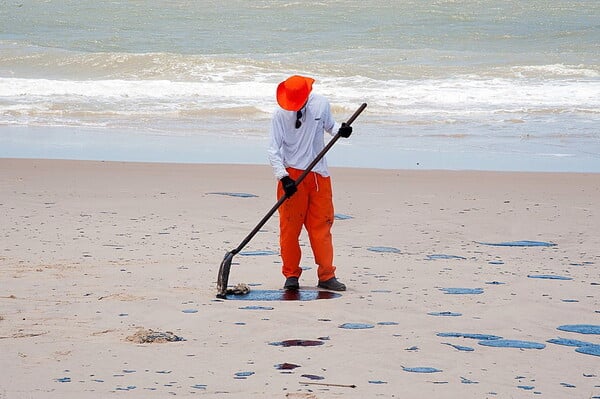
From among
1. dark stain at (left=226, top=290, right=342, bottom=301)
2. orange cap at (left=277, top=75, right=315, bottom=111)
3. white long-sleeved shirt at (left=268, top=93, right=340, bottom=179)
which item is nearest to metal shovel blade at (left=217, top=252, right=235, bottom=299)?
dark stain at (left=226, top=290, right=342, bottom=301)

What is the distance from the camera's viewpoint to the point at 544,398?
12.6ft

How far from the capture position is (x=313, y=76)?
22.2 metres

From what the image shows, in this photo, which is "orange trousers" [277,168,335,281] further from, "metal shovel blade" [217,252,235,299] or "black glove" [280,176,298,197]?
"metal shovel blade" [217,252,235,299]

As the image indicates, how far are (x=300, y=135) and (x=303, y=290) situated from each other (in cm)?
A: 87

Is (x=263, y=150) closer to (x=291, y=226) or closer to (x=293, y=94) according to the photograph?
(x=291, y=226)

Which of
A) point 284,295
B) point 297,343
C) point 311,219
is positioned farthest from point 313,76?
point 297,343

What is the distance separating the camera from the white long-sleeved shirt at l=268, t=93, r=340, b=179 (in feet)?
18.7

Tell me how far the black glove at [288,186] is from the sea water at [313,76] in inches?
220

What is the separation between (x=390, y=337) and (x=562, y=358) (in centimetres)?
77

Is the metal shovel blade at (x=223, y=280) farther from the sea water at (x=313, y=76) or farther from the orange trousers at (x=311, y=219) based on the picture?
the sea water at (x=313, y=76)

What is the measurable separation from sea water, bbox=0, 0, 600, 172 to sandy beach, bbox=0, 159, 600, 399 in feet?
7.39

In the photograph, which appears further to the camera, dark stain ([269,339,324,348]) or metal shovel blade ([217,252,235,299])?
metal shovel blade ([217,252,235,299])

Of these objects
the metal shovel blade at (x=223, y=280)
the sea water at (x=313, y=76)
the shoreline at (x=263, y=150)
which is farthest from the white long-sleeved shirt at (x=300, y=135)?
the sea water at (x=313, y=76)

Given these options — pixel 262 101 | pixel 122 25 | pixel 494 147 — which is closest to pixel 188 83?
pixel 262 101
